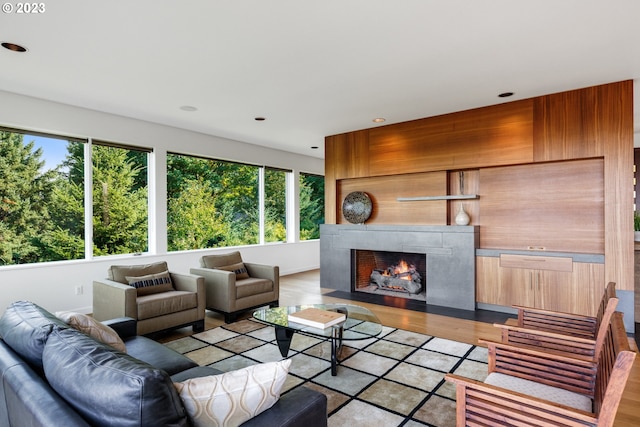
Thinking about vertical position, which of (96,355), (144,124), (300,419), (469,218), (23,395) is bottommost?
(300,419)

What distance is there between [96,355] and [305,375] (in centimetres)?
183

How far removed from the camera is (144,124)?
528 cm

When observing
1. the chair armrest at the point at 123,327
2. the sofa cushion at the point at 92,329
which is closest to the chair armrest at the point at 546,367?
the sofa cushion at the point at 92,329

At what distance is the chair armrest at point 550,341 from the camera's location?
6.64 ft

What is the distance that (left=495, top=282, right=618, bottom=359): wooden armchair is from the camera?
196cm

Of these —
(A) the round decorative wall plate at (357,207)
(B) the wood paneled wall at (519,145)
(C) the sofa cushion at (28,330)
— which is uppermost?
(B) the wood paneled wall at (519,145)

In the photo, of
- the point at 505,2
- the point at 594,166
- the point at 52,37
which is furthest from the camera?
the point at 594,166

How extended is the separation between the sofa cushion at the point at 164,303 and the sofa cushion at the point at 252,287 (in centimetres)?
56

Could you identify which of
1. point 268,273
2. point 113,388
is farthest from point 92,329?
point 268,273

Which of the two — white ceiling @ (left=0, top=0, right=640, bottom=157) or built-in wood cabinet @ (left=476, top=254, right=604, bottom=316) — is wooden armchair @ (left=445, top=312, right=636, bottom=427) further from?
built-in wood cabinet @ (left=476, top=254, right=604, bottom=316)

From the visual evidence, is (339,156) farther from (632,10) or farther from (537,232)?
(632,10)

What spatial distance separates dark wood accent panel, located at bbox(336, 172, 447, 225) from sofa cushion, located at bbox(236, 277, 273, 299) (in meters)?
2.07

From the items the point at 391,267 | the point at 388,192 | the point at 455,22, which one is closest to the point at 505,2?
the point at 455,22

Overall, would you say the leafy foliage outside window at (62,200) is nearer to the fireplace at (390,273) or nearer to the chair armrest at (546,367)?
the fireplace at (390,273)
